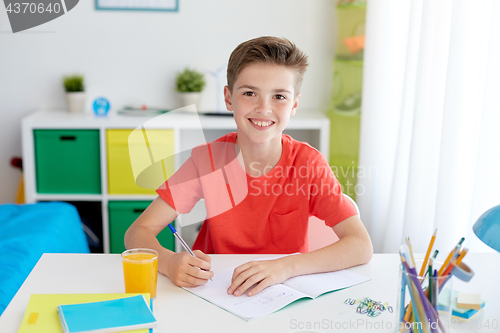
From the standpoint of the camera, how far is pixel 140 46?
9.01 ft

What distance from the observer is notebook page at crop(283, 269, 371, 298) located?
0.97 m

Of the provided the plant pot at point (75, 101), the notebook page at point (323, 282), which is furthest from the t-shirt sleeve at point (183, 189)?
the plant pot at point (75, 101)

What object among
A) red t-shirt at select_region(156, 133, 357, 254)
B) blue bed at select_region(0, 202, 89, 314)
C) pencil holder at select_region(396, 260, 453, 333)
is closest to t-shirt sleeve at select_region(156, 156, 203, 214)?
red t-shirt at select_region(156, 133, 357, 254)

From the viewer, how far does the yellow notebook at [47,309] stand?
776 mm

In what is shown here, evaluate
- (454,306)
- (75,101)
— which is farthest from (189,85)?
(454,306)

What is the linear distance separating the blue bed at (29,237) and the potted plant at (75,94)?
70cm

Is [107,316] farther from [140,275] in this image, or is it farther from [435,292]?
[435,292]

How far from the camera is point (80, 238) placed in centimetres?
213

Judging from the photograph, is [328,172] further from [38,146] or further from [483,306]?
[38,146]

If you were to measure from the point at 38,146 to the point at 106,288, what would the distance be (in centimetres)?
173

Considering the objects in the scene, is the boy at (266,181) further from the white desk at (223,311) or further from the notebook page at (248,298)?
the notebook page at (248,298)

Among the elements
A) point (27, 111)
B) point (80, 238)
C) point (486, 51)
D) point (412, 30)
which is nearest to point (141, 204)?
point (80, 238)

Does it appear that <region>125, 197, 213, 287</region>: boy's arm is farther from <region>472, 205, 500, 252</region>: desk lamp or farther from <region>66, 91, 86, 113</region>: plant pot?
<region>66, 91, 86, 113</region>: plant pot

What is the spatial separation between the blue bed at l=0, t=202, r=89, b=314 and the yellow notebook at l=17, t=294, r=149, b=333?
0.62 metres
